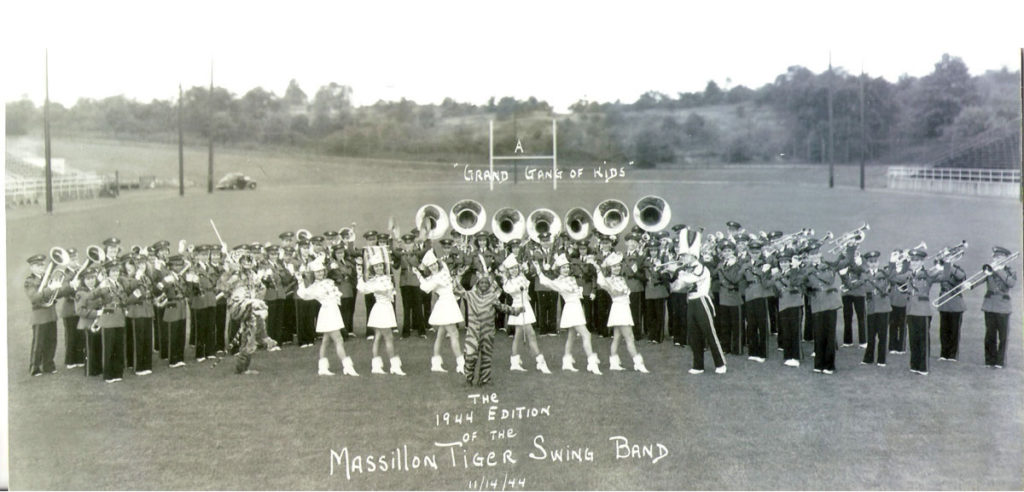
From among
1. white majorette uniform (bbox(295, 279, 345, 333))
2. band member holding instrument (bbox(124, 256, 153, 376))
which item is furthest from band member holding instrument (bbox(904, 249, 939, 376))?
band member holding instrument (bbox(124, 256, 153, 376))

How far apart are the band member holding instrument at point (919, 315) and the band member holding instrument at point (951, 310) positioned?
123 mm

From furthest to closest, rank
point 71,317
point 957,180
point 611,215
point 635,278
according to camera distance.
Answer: point 635,278, point 957,180, point 611,215, point 71,317

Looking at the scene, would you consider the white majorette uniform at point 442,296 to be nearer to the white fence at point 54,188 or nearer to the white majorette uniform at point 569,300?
the white majorette uniform at point 569,300

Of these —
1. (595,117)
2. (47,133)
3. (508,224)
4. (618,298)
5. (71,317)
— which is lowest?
(71,317)

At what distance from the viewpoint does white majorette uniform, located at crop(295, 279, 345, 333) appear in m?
7.92

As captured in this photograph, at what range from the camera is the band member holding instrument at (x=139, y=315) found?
8086 millimetres

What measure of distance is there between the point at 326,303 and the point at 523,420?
2.24m

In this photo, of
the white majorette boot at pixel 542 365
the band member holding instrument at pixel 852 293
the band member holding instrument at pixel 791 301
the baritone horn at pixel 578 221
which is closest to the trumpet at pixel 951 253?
the band member holding instrument at pixel 852 293

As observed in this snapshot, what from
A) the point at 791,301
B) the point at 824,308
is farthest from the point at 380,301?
the point at 824,308

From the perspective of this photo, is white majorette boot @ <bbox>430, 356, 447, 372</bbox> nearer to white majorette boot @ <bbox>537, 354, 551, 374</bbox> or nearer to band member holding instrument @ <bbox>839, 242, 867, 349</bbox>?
white majorette boot @ <bbox>537, 354, 551, 374</bbox>

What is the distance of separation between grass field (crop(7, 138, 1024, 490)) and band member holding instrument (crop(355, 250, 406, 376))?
227 millimetres

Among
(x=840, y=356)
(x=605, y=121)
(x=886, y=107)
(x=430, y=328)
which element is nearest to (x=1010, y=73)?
(x=886, y=107)

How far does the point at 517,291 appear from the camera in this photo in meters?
7.91

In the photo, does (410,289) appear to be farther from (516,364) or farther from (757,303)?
(757,303)
